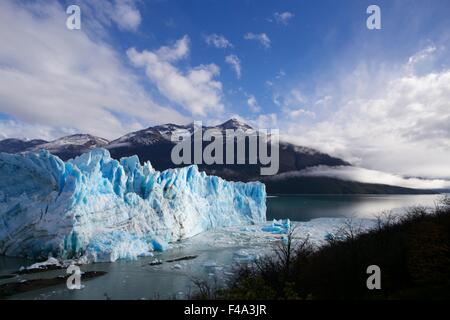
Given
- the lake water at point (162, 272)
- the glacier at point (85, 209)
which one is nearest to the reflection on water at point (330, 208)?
the lake water at point (162, 272)

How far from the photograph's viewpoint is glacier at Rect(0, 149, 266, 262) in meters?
16.8

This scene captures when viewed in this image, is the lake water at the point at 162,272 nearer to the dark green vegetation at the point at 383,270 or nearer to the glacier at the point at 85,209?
the glacier at the point at 85,209

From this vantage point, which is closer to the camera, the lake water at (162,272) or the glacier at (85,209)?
the lake water at (162,272)

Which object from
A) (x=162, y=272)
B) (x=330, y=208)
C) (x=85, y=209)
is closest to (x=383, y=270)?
(x=162, y=272)

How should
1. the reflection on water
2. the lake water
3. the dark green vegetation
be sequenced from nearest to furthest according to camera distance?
the dark green vegetation
the lake water
the reflection on water

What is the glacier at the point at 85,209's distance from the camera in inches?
661

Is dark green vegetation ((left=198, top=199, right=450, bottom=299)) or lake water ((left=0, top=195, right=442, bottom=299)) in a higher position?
dark green vegetation ((left=198, top=199, right=450, bottom=299))

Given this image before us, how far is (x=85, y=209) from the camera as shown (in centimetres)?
1775

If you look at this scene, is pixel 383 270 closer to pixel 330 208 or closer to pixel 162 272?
pixel 162 272

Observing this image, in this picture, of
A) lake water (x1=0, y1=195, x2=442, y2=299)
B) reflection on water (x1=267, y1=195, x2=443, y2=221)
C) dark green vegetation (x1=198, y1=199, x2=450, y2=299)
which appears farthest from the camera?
reflection on water (x1=267, y1=195, x2=443, y2=221)

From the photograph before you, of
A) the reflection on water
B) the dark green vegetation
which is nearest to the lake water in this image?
the dark green vegetation

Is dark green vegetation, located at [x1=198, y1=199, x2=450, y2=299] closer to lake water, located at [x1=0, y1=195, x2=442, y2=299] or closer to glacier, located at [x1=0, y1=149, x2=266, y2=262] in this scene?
lake water, located at [x1=0, y1=195, x2=442, y2=299]

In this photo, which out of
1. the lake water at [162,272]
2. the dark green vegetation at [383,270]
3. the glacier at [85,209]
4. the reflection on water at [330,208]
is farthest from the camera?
the reflection on water at [330,208]
